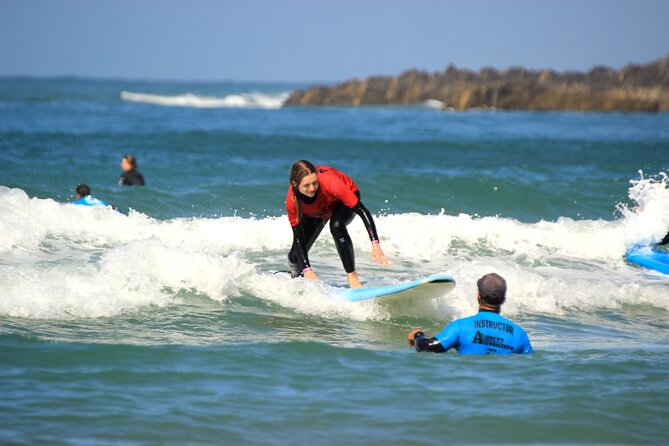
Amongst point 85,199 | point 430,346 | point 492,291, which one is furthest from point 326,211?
point 85,199

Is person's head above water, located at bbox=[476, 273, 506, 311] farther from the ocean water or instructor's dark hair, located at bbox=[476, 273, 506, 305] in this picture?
the ocean water

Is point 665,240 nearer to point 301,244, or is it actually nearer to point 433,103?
point 301,244

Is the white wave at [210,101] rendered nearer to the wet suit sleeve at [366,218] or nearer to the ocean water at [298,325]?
the ocean water at [298,325]

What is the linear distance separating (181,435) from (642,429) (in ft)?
9.13

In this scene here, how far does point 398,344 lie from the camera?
7094 millimetres

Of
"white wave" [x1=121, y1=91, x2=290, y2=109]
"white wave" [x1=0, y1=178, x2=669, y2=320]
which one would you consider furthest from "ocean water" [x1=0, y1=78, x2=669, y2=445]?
"white wave" [x1=121, y1=91, x2=290, y2=109]

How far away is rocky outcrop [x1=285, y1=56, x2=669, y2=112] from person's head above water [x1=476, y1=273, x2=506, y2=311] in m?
59.9

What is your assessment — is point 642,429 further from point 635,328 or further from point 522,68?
point 522,68

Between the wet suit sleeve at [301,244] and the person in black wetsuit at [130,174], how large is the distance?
916cm

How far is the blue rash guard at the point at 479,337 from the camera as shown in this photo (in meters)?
6.18

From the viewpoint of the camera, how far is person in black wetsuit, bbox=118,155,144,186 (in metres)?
16.5

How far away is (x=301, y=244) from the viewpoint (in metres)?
8.05

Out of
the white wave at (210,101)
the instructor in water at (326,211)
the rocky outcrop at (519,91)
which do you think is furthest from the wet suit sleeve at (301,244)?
the white wave at (210,101)

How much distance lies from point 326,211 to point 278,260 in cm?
345
